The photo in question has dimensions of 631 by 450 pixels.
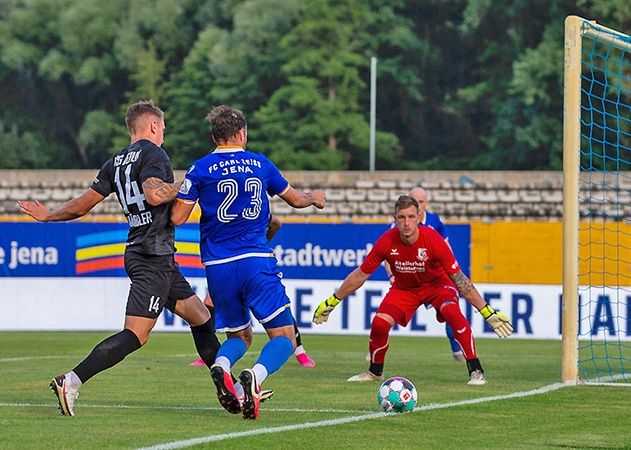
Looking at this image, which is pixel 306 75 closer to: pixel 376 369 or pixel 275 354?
pixel 376 369

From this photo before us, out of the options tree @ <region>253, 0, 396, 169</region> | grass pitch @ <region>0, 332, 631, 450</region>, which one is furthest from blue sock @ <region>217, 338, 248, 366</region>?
tree @ <region>253, 0, 396, 169</region>

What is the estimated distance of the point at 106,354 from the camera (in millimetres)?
11016

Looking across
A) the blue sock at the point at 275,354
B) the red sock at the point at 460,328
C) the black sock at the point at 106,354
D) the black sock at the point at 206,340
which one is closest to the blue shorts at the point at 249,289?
the blue sock at the point at 275,354

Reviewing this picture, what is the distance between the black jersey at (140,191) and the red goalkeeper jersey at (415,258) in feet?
9.91

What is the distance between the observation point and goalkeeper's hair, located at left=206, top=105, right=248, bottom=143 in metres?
10.8

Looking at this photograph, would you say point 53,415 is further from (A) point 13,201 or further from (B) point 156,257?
(A) point 13,201

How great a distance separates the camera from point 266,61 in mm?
70312

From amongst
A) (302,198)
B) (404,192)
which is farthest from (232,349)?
(404,192)

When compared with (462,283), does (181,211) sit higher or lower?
higher

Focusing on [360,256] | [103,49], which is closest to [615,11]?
[103,49]

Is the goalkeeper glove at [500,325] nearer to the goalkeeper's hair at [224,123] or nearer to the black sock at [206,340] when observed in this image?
the black sock at [206,340]

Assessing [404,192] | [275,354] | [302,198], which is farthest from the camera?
[404,192]

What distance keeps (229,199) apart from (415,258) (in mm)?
3926

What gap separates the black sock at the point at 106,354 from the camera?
1093 centimetres
